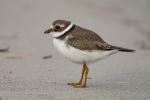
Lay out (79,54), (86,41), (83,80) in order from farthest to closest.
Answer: (83,80) < (86,41) < (79,54)

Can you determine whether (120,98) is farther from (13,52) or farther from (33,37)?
(33,37)

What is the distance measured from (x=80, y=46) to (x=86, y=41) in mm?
140

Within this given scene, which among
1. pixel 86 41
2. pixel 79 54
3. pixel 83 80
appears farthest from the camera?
pixel 83 80

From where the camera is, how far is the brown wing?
9.15 m

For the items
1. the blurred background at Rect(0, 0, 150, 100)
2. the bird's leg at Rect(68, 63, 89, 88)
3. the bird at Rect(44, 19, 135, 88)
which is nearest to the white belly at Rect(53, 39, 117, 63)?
the bird at Rect(44, 19, 135, 88)

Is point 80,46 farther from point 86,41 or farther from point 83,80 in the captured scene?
point 83,80

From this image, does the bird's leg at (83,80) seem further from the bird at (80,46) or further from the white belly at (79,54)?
the white belly at (79,54)

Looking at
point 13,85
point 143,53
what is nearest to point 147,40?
point 143,53

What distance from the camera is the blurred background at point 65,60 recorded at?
8.58 meters

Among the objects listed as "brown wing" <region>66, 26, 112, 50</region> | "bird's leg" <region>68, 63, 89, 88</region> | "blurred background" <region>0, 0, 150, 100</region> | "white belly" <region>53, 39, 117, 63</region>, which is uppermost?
"brown wing" <region>66, 26, 112, 50</region>

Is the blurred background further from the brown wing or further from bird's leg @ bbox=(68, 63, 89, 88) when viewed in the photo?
the brown wing

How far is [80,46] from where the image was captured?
913cm

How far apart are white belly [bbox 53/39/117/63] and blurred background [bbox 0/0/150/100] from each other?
395 mm

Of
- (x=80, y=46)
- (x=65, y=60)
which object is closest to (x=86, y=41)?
(x=80, y=46)
